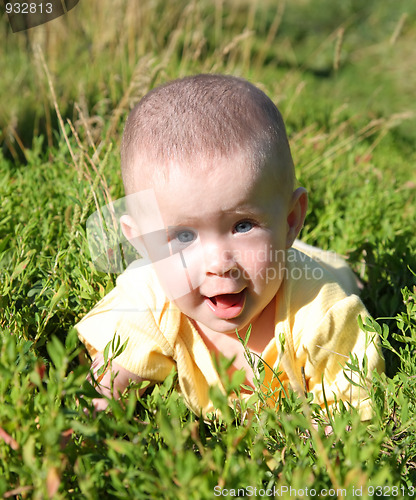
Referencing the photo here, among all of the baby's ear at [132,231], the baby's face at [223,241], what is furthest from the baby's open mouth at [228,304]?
the baby's ear at [132,231]

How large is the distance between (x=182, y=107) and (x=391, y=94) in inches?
205

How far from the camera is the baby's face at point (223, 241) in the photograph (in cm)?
181

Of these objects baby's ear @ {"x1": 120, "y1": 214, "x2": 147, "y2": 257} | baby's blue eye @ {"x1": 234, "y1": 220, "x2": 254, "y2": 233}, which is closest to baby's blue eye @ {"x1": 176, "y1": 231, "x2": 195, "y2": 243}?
baby's blue eye @ {"x1": 234, "y1": 220, "x2": 254, "y2": 233}

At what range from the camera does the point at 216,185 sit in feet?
5.91

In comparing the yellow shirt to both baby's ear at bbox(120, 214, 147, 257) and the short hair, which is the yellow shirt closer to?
baby's ear at bbox(120, 214, 147, 257)

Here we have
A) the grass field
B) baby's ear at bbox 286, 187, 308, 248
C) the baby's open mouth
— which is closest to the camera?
A: the grass field

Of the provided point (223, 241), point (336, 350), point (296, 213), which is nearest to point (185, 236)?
point (223, 241)

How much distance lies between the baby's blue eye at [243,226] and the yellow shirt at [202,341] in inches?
15.8

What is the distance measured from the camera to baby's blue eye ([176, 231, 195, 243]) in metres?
1.89

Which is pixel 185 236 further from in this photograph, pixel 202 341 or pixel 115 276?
pixel 115 276

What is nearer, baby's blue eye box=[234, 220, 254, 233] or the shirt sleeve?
baby's blue eye box=[234, 220, 254, 233]

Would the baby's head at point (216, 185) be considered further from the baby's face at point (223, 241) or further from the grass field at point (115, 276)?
the grass field at point (115, 276)

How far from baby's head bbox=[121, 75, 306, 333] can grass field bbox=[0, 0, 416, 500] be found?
16.3 inches

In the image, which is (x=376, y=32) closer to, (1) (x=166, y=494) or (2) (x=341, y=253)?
(2) (x=341, y=253)
